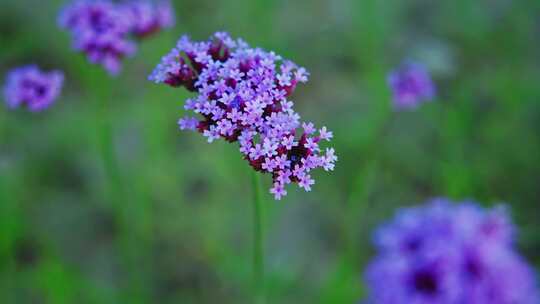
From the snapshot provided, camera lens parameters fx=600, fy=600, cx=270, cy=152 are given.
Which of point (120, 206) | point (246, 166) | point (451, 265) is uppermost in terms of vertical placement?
point (246, 166)

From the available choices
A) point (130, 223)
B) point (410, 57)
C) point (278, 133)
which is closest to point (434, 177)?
point (410, 57)

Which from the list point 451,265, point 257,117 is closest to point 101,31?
point 257,117

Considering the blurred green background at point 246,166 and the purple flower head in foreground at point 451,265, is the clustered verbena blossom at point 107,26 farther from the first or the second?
the purple flower head in foreground at point 451,265

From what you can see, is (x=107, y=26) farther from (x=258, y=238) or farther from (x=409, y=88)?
(x=409, y=88)

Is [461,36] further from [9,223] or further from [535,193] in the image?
[9,223]

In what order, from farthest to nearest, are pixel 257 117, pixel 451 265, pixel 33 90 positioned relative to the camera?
pixel 33 90, pixel 257 117, pixel 451 265

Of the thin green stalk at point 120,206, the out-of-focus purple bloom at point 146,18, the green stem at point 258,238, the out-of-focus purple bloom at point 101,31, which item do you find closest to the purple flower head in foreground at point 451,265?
the green stem at point 258,238
